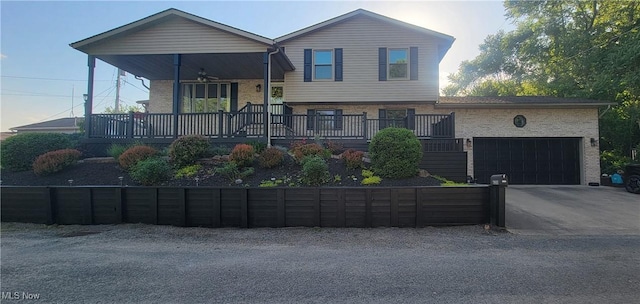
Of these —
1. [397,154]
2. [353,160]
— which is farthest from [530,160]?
[353,160]

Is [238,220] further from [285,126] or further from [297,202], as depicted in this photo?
[285,126]

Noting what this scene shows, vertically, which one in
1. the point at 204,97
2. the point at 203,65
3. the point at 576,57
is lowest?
the point at 204,97

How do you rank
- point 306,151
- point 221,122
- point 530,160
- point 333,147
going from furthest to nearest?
→ point 530,160
point 221,122
point 333,147
point 306,151

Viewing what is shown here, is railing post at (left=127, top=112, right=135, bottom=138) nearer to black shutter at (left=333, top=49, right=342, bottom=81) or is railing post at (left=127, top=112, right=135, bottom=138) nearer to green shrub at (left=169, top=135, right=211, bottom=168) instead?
green shrub at (left=169, top=135, right=211, bottom=168)

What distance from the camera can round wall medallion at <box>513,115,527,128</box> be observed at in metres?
14.7

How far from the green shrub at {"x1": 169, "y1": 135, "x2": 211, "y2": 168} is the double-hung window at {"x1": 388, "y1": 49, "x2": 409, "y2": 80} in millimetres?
9248

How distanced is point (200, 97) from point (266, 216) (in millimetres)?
10662

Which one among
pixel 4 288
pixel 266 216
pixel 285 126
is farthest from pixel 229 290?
pixel 285 126

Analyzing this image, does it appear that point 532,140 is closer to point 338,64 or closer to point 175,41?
point 338,64

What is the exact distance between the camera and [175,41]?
1195 cm

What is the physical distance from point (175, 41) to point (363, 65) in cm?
808

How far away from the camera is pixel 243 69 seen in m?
13.9

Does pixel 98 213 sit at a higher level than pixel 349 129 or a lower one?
lower

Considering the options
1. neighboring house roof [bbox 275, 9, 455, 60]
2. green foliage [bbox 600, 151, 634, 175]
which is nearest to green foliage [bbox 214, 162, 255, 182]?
neighboring house roof [bbox 275, 9, 455, 60]
